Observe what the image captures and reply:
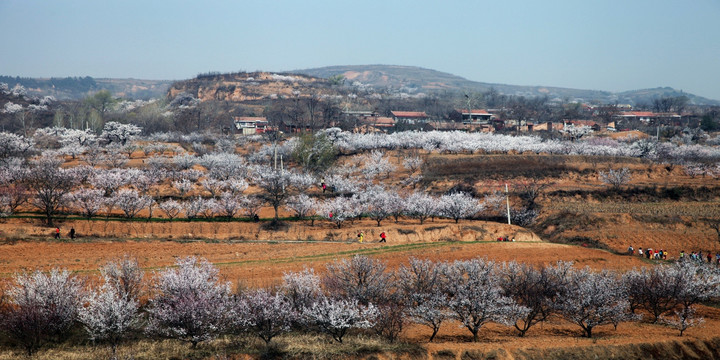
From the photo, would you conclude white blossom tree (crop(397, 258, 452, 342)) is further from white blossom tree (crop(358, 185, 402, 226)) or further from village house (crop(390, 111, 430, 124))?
village house (crop(390, 111, 430, 124))

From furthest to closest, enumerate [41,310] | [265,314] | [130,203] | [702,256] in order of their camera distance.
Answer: [130,203] < [702,256] < [265,314] < [41,310]

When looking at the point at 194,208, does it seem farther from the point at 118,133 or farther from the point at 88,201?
the point at 118,133

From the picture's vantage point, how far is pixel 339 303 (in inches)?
1019

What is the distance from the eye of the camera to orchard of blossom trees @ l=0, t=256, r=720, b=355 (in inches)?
963

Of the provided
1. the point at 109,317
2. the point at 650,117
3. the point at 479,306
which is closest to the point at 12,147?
the point at 109,317

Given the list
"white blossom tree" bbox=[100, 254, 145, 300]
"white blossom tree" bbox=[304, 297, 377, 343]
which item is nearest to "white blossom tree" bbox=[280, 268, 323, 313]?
"white blossom tree" bbox=[304, 297, 377, 343]

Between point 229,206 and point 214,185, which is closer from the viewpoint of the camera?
point 229,206

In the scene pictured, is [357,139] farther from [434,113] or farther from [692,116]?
[692,116]

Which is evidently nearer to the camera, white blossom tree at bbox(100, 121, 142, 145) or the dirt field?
the dirt field

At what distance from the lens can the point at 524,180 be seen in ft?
233

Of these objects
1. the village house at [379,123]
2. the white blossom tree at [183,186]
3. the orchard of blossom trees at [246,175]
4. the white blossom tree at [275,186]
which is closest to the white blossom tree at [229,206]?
the orchard of blossom trees at [246,175]

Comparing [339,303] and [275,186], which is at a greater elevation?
[275,186]

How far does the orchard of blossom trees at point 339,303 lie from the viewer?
24453 millimetres

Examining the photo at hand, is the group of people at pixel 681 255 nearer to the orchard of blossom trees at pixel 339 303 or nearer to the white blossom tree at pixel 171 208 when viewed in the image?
the orchard of blossom trees at pixel 339 303
